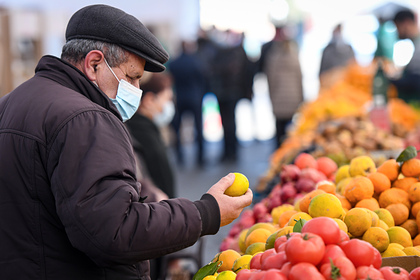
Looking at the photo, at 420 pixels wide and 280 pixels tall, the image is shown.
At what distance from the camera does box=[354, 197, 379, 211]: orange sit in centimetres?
228

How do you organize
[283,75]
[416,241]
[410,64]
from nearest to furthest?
[416,241], [410,64], [283,75]

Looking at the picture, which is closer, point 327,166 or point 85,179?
point 85,179

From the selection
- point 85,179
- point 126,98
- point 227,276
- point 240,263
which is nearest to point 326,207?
point 240,263

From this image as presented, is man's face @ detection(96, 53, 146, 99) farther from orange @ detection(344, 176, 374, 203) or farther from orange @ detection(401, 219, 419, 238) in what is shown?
orange @ detection(401, 219, 419, 238)

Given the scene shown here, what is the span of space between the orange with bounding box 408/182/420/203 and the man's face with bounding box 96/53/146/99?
127 centimetres

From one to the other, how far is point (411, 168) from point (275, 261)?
112 centimetres

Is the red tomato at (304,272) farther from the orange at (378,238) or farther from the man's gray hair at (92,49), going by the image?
the man's gray hair at (92,49)

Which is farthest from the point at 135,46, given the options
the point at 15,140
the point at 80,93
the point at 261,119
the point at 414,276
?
the point at 261,119

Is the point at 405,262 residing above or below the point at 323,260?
below

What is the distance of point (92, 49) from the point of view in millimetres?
1803

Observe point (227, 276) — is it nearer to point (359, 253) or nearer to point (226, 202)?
point (226, 202)

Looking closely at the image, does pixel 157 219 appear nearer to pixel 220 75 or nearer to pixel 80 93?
pixel 80 93

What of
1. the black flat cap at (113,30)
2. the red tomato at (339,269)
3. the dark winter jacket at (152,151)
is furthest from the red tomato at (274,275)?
the dark winter jacket at (152,151)

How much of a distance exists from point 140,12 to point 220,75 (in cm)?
231
